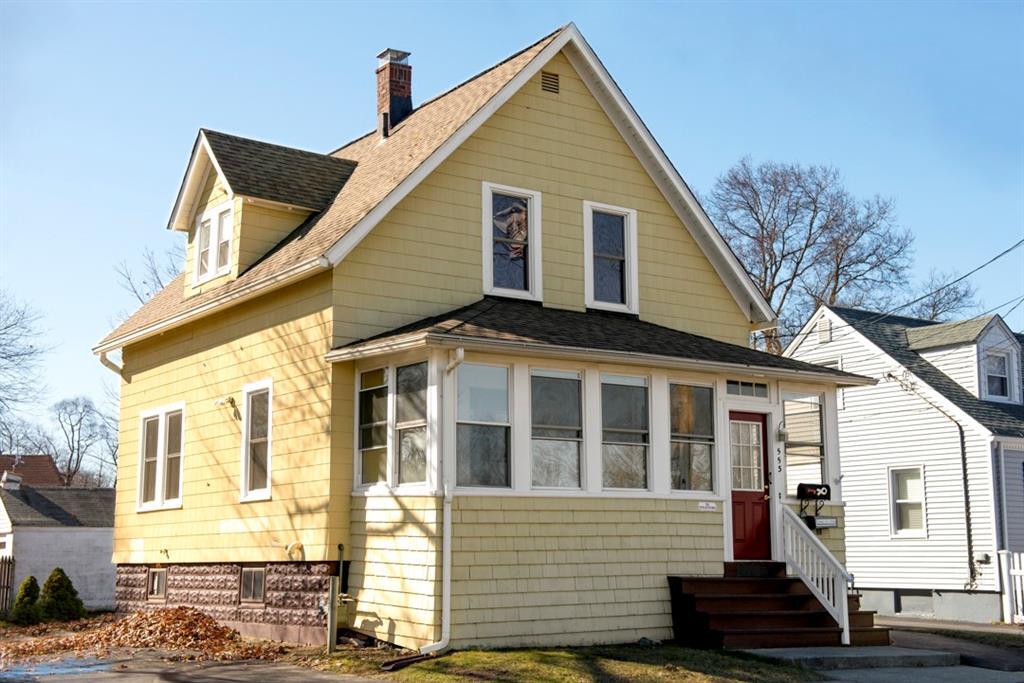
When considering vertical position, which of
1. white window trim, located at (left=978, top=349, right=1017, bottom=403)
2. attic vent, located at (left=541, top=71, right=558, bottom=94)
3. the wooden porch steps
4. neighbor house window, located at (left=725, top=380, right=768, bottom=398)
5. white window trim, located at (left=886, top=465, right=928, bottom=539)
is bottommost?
the wooden porch steps

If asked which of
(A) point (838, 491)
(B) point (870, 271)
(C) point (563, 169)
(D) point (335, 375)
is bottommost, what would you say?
(A) point (838, 491)

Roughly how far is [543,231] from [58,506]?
24997 millimetres

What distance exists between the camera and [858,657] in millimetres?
15117

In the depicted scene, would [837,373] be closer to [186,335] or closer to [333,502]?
[333,502]

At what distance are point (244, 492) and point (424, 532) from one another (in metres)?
4.58

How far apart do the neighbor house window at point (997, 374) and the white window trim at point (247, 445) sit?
17.8m

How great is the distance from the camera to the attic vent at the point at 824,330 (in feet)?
97.0

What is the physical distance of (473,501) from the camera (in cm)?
1484

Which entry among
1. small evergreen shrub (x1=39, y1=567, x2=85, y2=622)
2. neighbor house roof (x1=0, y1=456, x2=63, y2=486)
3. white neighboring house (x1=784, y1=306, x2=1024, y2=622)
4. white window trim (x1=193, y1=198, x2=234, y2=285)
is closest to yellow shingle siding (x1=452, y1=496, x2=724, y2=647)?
white window trim (x1=193, y1=198, x2=234, y2=285)

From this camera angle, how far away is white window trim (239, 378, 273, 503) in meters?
17.5

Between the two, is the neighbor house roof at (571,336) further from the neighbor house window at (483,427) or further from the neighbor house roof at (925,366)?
the neighbor house roof at (925,366)

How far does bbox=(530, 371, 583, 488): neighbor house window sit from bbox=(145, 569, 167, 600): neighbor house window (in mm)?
8468

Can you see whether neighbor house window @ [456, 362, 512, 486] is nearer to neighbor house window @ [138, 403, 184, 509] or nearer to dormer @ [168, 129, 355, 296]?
dormer @ [168, 129, 355, 296]

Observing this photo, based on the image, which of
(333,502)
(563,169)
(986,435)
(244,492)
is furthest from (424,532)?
(986,435)
